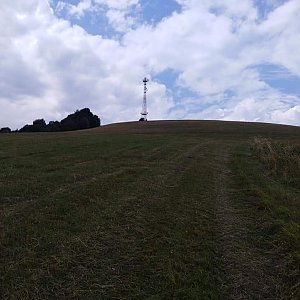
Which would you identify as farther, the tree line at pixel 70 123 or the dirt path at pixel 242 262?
the tree line at pixel 70 123

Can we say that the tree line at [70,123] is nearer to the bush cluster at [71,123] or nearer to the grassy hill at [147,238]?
the bush cluster at [71,123]

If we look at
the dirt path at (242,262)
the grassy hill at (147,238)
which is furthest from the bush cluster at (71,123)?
the dirt path at (242,262)

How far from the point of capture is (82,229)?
322 inches

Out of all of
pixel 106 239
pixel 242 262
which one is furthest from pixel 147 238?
pixel 242 262

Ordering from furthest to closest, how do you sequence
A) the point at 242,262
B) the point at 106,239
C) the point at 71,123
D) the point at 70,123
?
1. the point at 71,123
2. the point at 70,123
3. the point at 106,239
4. the point at 242,262

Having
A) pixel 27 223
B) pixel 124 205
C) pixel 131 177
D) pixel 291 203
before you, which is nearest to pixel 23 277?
pixel 27 223

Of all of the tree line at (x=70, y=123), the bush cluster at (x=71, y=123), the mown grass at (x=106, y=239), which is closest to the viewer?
the mown grass at (x=106, y=239)

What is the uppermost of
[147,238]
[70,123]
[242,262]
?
[70,123]

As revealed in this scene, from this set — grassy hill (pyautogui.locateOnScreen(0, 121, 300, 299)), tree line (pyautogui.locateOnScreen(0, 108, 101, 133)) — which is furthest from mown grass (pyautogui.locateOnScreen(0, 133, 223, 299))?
tree line (pyautogui.locateOnScreen(0, 108, 101, 133))

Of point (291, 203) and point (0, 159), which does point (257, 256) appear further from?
point (0, 159)

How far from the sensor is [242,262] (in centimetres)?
685

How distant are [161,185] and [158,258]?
710cm

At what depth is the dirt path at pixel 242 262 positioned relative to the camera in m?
5.78

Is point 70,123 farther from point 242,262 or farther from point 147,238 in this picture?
point 242,262
